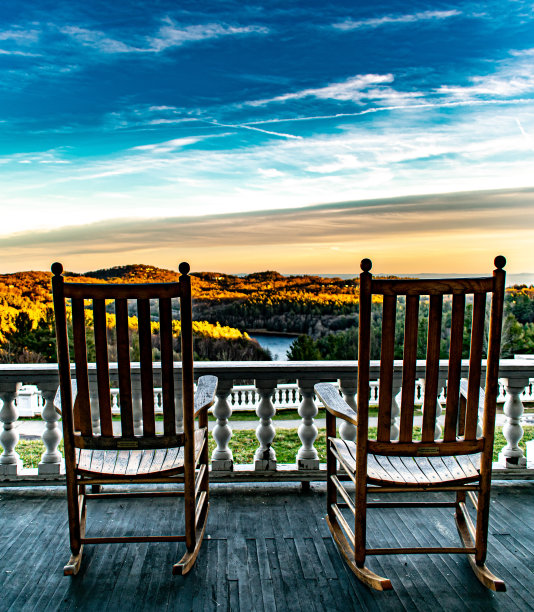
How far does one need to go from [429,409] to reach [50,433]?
1.84 meters

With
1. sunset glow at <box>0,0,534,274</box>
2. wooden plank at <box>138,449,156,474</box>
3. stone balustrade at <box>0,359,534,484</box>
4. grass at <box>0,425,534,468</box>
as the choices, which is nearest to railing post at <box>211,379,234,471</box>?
stone balustrade at <box>0,359,534,484</box>

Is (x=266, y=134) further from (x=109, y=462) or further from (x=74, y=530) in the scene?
(x=74, y=530)

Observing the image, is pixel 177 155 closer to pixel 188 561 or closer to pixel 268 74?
pixel 268 74

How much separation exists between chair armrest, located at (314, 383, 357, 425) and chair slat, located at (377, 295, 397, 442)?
10cm

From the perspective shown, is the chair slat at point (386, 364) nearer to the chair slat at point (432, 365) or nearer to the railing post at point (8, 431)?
the chair slat at point (432, 365)

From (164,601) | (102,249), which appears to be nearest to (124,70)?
(102,249)

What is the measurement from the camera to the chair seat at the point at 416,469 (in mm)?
1680

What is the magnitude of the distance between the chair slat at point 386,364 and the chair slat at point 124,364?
33.1 inches

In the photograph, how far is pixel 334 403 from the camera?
74.0 inches

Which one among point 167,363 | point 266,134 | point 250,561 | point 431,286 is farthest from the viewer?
point 266,134

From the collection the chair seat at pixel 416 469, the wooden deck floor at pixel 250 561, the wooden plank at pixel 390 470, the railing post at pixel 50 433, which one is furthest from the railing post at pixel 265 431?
the railing post at pixel 50 433

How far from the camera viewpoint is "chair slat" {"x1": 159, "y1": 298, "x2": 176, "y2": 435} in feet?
5.39

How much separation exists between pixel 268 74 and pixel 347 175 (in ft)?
8.83

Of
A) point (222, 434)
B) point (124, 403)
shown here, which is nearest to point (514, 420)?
point (222, 434)
